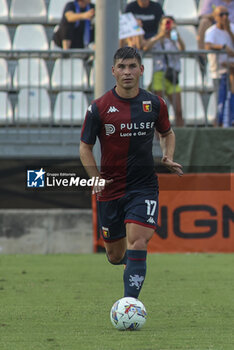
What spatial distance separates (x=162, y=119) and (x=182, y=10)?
8.71m

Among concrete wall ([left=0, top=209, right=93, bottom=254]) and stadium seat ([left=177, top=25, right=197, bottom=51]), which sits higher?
stadium seat ([left=177, top=25, right=197, bottom=51])

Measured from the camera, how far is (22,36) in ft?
50.4

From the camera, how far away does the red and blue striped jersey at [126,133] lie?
712cm

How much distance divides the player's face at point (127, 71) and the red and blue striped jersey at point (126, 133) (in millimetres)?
167

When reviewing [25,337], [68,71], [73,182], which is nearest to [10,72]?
[68,71]

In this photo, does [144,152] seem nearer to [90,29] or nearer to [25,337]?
[25,337]

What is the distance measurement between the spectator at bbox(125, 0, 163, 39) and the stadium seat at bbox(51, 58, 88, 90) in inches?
51.0

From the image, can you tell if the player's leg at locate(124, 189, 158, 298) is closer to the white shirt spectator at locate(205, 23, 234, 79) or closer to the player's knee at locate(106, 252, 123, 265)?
the player's knee at locate(106, 252, 123, 265)

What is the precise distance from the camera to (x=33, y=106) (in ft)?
45.8

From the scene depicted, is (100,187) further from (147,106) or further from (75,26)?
(75,26)

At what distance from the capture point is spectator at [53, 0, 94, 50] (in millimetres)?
14344

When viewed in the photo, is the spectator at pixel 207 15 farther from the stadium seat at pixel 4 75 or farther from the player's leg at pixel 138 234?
the player's leg at pixel 138 234

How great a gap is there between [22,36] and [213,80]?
3628 millimetres

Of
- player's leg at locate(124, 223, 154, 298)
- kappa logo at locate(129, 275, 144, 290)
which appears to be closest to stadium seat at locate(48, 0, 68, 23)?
player's leg at locate(124, 223, 154, 298)
